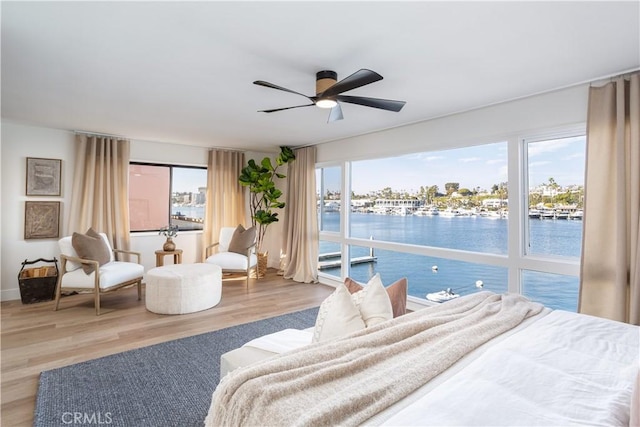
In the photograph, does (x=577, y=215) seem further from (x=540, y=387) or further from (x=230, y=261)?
(x=230, y=261)

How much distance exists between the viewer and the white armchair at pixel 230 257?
4812mm

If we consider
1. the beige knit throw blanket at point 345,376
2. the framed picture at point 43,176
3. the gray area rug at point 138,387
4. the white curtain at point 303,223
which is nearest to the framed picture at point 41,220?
the framed picture at point 43,176

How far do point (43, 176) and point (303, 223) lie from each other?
3.84 metres

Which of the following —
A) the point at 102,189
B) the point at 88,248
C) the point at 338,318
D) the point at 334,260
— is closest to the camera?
the point at 338,318

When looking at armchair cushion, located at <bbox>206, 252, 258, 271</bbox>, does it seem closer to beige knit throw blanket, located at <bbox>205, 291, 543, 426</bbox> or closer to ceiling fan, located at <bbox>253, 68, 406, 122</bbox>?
ceiling fan, located at <bbox>253, 68, 406, 122</bbox>

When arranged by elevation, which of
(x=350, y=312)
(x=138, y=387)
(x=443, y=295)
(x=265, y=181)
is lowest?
(x=138, y=387)

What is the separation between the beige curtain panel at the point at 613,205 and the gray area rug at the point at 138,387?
3.13 metres

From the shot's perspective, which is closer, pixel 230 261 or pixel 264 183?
pixel 230 261

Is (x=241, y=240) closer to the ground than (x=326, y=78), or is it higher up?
closer to the ground

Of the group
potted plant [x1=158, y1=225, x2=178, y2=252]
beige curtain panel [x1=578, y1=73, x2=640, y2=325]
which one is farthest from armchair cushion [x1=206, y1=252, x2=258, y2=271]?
beige curtain panel [x1=578, y1=73, x2=640, y2=325]

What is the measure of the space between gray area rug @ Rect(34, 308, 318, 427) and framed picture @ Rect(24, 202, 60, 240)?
2.86 m

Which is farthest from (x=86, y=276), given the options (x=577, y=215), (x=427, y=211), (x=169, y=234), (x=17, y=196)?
(x=577, y=215)

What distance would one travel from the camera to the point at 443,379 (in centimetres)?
121

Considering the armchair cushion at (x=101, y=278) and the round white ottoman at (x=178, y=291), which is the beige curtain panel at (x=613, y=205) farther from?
the armchair cushion at (x=101, y=278)
